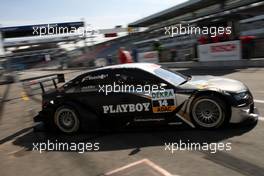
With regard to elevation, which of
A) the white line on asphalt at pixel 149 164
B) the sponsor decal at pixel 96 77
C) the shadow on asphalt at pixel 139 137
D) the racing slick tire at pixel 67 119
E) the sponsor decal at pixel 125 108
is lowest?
the white line on asphalt at pixel 149 164

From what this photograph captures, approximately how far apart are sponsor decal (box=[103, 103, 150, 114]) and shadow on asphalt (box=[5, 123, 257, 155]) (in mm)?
473

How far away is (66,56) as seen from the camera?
59000 mm

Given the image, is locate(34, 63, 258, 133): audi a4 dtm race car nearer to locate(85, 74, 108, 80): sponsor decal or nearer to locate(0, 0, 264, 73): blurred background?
locate(85, 74, 108, 80): sponsor decal

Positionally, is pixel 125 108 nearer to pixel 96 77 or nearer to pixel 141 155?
pixel 96 77

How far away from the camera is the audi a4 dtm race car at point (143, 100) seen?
6910mm

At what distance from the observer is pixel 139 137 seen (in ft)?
23.9

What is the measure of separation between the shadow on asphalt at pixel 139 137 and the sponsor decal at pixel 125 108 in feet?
1.55

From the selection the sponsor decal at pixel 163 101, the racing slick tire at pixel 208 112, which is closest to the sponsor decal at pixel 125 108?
the sponsor decal at pixel 163 101

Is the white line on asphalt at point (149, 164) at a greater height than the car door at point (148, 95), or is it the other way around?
the car door at point (148, 95)

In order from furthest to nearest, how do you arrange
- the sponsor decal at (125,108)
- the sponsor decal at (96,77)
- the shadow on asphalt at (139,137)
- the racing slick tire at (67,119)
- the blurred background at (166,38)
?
the blurred background at (166,38), the racing slick tire at (67,119), the sponsor decal at (96,77), the sponsor decal at (125,108), the shadow on asphalt at (139,137)

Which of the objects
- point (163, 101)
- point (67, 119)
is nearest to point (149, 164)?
point (163, 101)

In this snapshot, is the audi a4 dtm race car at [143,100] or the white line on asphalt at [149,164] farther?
the audi a4 dtm race car at [143,100]

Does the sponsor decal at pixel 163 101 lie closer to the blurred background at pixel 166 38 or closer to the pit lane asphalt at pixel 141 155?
the pit lane asphalt at pixel 141 155

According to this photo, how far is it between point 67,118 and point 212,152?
3523 mm
